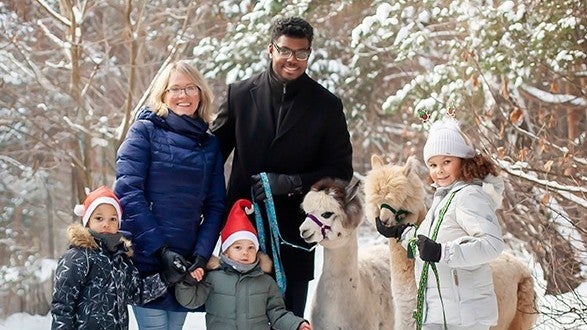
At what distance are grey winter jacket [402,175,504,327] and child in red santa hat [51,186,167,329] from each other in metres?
1.26

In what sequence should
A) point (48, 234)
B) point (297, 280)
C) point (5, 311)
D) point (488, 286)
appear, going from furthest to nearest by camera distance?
point (48, 234) → point (5, 311) → point (297, 280) → point (488, 286)

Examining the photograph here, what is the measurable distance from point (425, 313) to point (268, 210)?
953mm

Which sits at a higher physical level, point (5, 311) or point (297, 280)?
point (297, 280)

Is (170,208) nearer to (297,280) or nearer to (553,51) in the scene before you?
→ (297,280)

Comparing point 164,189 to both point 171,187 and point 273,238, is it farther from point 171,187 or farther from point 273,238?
point 273,238

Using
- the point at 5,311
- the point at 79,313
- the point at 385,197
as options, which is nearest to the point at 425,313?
the point at 385,197

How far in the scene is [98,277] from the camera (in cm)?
381

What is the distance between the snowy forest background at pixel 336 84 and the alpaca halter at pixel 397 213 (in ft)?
6.18

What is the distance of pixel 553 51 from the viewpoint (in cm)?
745

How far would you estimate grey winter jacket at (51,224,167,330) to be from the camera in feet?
12.2

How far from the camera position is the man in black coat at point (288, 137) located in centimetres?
417

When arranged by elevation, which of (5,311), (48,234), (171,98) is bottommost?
(5,311)

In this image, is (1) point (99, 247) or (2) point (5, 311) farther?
(2) point (5, 311)

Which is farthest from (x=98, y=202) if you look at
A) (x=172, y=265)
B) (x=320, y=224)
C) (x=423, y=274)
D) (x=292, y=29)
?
(x=423, y=274)
